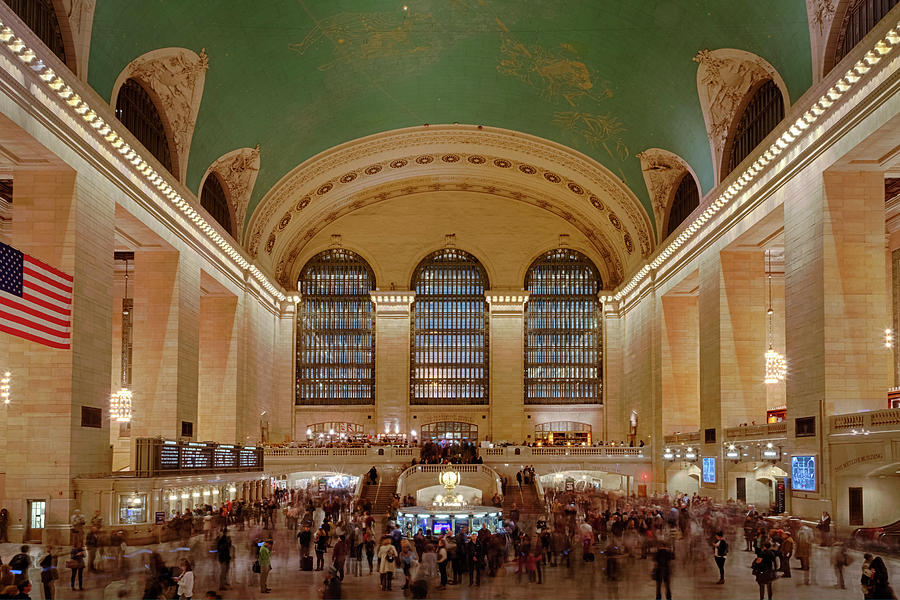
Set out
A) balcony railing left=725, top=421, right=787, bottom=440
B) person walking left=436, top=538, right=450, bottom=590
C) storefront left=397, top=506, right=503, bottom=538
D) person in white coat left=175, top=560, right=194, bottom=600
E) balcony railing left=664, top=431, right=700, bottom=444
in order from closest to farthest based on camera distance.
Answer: person in white coat left=175, top=560, right=194, bottom=600 → person walking left=436, top=538, right=450, bottom=590 → storefront left=397, top=506, right=503, bottom=538 → balcony railing left=725, top=421, right=787, bottom=440 → balcony railing left=664, top=431, right=700, bottom=444

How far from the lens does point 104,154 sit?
79.3ft

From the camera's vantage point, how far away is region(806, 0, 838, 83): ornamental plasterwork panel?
72.9 feet

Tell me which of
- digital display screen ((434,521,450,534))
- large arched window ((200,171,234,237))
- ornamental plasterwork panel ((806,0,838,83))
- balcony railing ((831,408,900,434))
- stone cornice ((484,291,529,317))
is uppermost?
ornamental plasterwork panel ((806,0,838,83))

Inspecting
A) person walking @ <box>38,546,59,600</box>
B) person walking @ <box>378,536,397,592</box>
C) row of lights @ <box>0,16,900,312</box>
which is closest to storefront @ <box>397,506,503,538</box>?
person walking @ <box>378,536,397,592</box>

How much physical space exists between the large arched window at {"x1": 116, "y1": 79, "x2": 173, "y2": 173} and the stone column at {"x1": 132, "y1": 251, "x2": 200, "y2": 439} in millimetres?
3320

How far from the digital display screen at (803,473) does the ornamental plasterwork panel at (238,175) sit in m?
20.9

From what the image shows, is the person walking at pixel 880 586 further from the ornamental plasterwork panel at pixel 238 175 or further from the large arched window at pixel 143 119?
the ornamental plasterwork panel at pixel 238 175

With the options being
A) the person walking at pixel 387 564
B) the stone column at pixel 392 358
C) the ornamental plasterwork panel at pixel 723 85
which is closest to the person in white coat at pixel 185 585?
the person walking at pixel 387 564

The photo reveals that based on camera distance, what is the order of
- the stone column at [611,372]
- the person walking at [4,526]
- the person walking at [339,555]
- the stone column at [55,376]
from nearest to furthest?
the person walking at [339,555], the person walking at [4,526], the stone column at [55,376], the stone column at [611,372]

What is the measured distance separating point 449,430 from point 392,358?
4709mm

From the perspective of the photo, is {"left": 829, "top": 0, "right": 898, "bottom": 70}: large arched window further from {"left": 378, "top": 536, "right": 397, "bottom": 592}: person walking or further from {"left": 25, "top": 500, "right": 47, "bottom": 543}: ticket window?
{"left": 25, "top": 500, "right": 47, "bottom": 543}: ticket window

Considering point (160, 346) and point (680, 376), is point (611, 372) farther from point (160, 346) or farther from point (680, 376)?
point (160, 346)

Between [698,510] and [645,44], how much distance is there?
14.1 meters

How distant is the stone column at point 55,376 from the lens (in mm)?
21641
